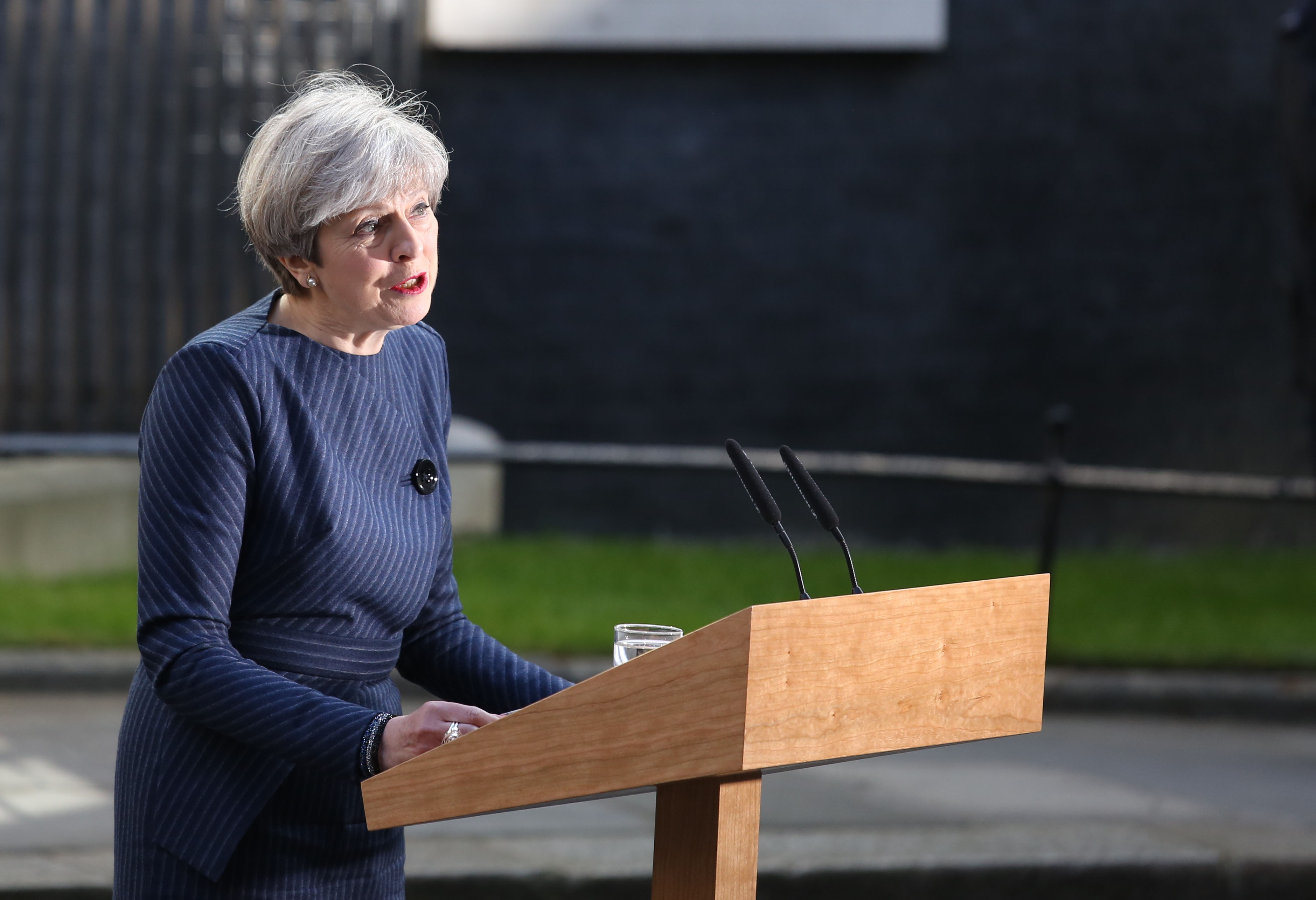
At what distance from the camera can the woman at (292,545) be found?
6.00 ft

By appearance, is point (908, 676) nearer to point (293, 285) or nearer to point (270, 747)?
point (270, 747)

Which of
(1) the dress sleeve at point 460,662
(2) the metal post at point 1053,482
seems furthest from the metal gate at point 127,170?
(1) the dress sleeve at point 460,662

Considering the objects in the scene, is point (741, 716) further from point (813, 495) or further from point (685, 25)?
point (685, 25)

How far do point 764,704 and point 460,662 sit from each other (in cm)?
83

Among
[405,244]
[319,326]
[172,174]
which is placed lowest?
[172,174]

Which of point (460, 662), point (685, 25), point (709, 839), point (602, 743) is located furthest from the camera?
point (685, 25)

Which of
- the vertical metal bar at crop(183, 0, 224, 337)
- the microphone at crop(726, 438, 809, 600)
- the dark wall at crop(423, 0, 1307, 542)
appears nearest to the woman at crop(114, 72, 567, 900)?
the microphone at crop(726, 438, 809, 600)

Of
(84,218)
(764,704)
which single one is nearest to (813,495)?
(764,704)

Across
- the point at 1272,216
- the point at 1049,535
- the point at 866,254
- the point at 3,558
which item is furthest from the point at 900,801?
the point at 1272,216

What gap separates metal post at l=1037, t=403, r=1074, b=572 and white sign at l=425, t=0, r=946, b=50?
3766 millimetres

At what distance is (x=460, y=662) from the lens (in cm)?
221

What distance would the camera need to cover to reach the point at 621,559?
8.34 metres

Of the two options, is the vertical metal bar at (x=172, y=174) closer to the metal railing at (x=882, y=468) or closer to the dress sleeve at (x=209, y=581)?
the metal railing at (x=882, y=468)

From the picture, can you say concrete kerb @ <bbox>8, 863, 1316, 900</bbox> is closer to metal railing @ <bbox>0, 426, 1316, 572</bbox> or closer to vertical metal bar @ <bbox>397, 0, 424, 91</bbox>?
metal railing @ <bbox>0, 426, 1316, 572</bbox>
